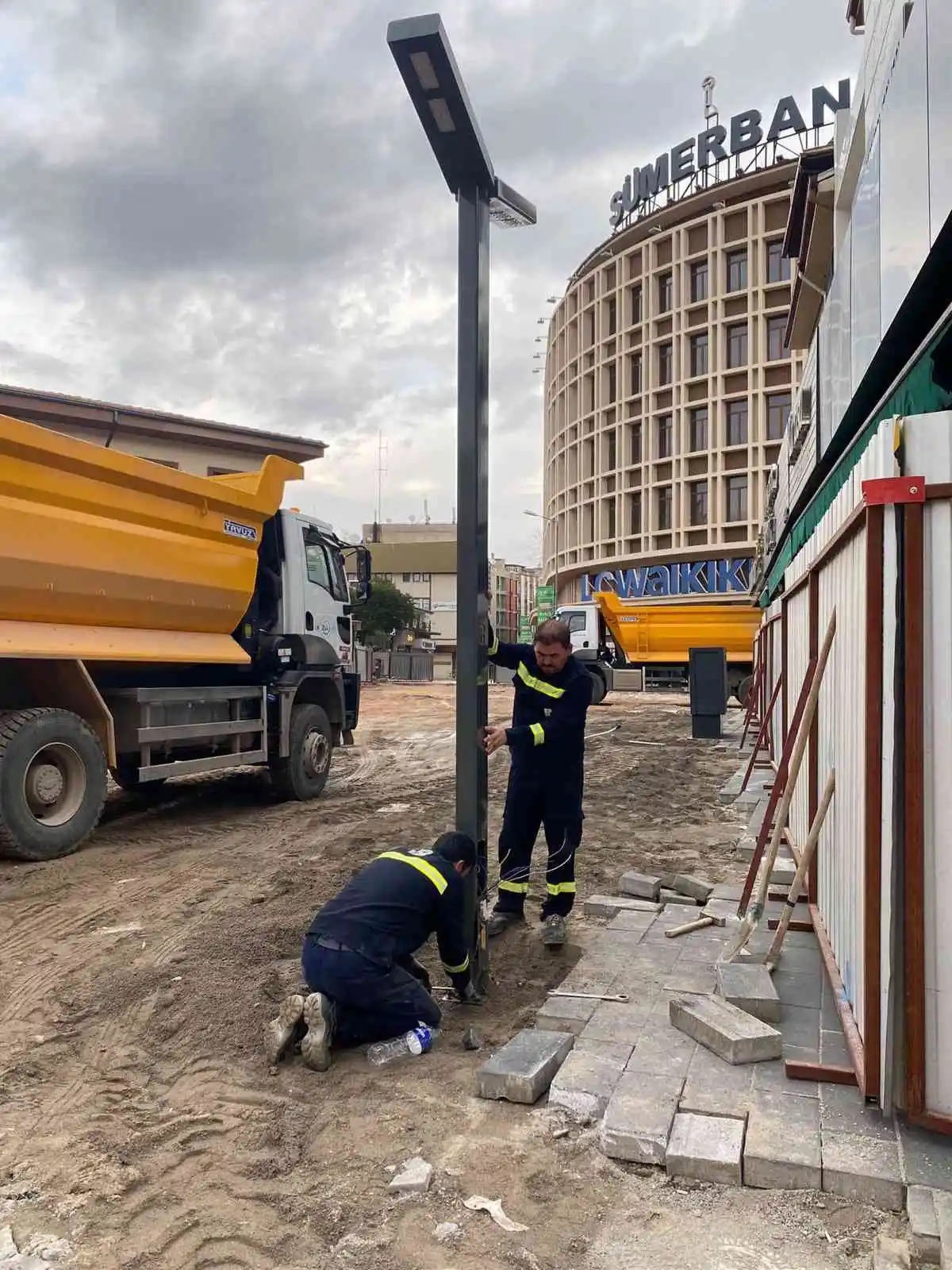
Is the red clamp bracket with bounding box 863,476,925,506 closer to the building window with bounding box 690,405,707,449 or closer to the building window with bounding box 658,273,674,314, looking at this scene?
the building window with bounding box 690,405,707,449

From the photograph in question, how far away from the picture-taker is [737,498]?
4362 cm

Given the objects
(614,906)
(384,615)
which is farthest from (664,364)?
(614,906)

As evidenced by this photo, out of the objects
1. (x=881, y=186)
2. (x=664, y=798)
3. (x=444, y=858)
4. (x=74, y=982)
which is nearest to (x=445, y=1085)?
(x=444, y=858)

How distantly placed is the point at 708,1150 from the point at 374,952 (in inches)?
59.4

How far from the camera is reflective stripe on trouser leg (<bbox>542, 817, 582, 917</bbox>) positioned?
5258 millimetres

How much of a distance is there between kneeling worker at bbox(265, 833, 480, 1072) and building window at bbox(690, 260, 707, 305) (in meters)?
45.5

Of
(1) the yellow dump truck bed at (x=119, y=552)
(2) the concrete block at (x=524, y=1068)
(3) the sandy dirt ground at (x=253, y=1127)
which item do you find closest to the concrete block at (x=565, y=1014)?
(3) the sandy dirt ground at (x=253, y=1127)

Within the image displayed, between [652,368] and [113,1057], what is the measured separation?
4640 centimetres

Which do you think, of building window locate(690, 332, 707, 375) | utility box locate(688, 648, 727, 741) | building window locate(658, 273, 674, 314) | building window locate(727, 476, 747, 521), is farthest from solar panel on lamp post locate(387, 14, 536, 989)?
building window locate(658, 273, 674, 314)

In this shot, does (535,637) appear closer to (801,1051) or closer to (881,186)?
(801,1051)

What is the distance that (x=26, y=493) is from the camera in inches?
261

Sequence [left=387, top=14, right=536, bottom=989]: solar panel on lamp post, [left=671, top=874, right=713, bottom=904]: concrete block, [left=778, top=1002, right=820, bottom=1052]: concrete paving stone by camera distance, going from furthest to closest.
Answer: [left=671, top=874, right=713, bottom=904]: concrete block
[left=387, top=14, right=536, bottom=989]: solar panel on lamp post
[left=778, top=1002, right=820, bottom=1052]: concrete paving stone

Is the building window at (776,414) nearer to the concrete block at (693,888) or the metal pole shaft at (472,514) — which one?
the concrete block at (693,888)

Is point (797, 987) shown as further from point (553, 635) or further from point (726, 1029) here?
point (553, 635)
